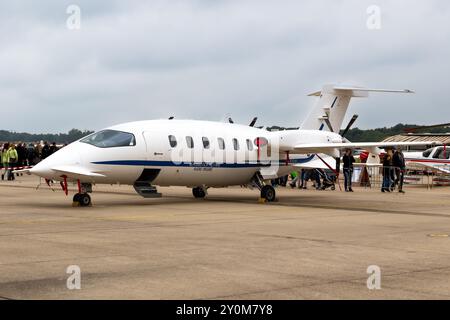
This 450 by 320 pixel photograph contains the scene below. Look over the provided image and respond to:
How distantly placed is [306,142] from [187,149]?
4636 mm

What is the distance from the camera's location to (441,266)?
1165 cm

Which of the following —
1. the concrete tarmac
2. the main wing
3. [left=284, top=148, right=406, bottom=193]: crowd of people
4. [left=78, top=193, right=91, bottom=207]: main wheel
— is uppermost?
the main wing

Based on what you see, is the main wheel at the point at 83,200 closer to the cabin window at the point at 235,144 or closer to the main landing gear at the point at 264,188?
the cabin window at the point at 235,144

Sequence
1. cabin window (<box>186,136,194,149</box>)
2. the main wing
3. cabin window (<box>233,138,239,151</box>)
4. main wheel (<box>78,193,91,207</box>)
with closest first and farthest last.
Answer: main wheel (<box>78,193,91,207</box>)
cabin window (<box>186,136,194,149</box>)
the main wing
cabin window (<box>233,138,239,151</box>)

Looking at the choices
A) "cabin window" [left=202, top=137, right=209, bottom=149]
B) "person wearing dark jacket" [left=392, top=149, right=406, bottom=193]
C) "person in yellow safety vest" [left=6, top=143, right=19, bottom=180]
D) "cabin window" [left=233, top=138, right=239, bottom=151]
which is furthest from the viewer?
"person in yellow safety vest" [left=6, top=143, right=19, bottom=180]

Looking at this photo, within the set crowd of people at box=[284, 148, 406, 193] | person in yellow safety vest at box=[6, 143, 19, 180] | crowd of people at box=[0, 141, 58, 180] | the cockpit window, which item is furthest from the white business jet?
person in yellow safety vest at box=[6, 143, 19, 180]

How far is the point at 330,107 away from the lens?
97.4 feet

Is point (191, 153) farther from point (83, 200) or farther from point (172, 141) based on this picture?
point (83, 200)

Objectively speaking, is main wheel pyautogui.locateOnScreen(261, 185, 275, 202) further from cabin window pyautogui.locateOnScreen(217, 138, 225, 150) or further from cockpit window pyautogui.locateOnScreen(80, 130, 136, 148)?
cockpit window pyautogui.locateOnScreen(80, 130, 136, 148)

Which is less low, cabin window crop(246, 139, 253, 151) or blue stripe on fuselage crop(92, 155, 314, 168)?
cabin window crop(246, 139, 253, 151)

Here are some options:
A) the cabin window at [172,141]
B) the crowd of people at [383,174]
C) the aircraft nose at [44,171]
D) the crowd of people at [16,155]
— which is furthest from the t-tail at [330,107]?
the crowd of people at [16,155]

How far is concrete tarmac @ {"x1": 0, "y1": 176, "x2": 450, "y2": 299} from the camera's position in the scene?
9.59 metres

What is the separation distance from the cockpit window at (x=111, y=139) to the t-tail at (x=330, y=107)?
922cm

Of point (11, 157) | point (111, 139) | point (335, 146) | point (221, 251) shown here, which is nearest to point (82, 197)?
point (111, 139)
